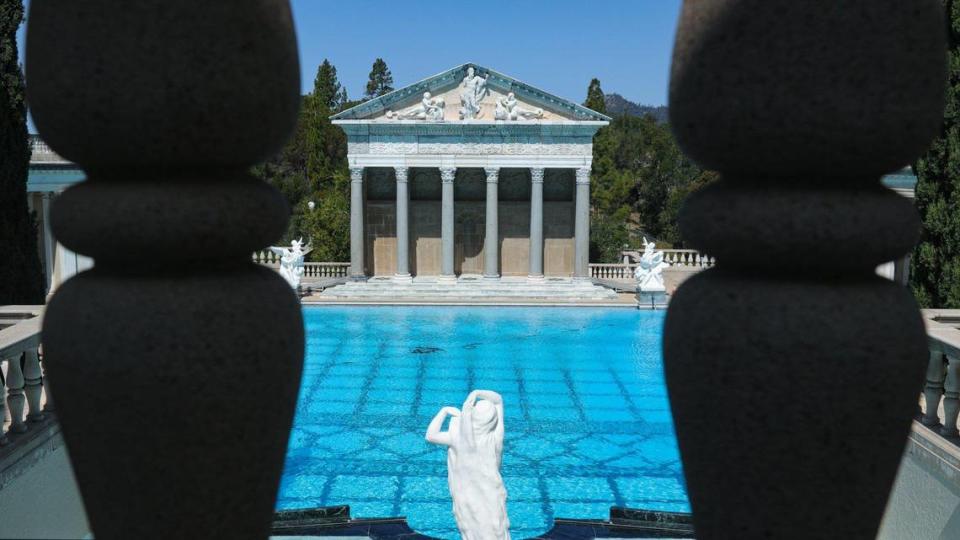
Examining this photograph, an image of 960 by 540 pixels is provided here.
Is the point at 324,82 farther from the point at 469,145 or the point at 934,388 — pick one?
the point at 934,388

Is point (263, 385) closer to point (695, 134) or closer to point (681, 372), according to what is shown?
point (681, 372)

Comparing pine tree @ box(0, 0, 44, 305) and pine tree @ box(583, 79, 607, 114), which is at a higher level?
pine tree @ box(583, 79, 607, 114)

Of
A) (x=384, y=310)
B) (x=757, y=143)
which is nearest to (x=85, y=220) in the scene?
(x=757, y=143)

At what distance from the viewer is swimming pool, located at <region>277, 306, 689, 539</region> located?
30.3 ft

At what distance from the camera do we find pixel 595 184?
177ft

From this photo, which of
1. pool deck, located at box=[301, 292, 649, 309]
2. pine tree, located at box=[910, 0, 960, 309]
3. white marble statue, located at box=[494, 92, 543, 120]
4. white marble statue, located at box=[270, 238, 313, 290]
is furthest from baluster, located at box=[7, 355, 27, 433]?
white marble statue, located at box=[494, 92, 543, 120]

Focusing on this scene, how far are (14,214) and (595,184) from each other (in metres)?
45.8

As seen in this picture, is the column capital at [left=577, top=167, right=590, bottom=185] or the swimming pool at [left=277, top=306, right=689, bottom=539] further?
the column capital at [left=577, top=167, right=590, bottom=185]

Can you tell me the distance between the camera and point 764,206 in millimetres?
1722

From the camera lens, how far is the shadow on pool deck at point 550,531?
268 inches

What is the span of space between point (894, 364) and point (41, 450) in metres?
5.29

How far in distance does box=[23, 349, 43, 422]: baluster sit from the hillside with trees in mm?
32596

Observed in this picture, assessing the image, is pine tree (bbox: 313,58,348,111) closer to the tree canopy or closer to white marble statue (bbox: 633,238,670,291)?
the tree canopy

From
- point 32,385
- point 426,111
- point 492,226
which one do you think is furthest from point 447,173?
point 32,385
